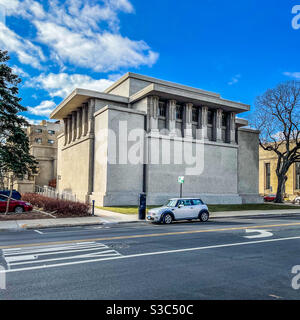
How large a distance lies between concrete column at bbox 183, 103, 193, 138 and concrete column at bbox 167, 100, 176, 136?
1.65 metres

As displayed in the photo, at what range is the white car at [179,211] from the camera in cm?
1789

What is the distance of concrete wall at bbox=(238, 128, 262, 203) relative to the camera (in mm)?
40938

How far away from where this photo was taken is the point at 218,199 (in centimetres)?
3666

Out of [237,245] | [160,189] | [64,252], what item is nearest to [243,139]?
[160,189]

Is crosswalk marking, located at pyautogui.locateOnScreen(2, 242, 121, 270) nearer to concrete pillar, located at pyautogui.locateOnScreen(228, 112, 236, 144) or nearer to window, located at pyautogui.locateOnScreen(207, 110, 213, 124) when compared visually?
window, located at pyautogui.locateOnScreen(207, 110, 213, 124)

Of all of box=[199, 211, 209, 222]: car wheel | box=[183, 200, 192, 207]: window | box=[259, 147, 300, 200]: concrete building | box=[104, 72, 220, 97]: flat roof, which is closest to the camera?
box=[183, 200, 192, 207]: window

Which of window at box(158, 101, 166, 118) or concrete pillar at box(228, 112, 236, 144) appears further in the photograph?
concrete pillar at box(228, 112, 236, 144)

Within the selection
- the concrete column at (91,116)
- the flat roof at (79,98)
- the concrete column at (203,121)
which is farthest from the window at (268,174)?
the concrete column at (91,116)

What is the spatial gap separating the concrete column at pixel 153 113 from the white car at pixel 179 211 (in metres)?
15.7

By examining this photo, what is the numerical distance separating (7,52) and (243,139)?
3124cm

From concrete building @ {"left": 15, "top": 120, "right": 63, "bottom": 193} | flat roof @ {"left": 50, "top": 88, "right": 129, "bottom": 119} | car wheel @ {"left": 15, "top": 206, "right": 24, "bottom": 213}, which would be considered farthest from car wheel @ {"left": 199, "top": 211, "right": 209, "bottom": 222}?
concrete building @ {"left": 15, "top": 120, "right": 63, "bottom": 193}

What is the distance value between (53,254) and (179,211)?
409 inches

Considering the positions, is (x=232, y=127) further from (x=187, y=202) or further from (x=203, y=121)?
(x=187, y=202)

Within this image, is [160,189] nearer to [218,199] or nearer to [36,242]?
[218,199]
